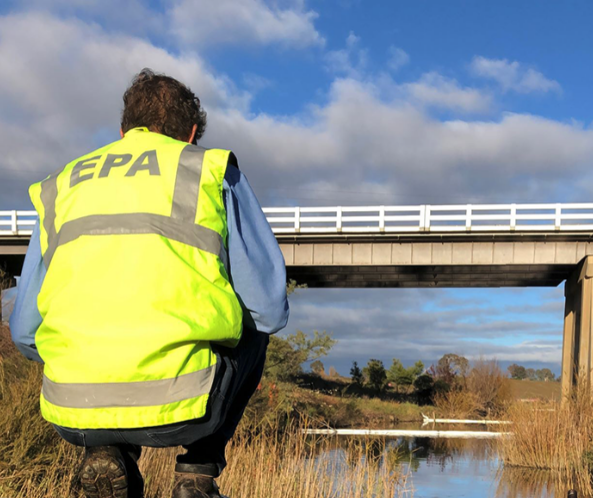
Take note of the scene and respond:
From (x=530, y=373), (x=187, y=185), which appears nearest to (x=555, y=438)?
(x=187, y=185)

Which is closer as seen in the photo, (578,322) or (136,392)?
(136,392)

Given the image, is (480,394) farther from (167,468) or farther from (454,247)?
(167,468)

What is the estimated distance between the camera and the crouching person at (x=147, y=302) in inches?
67.7

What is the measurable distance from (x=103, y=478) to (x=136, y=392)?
376 millimetres

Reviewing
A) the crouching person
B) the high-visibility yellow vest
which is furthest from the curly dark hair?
the high-visibility yellow vest

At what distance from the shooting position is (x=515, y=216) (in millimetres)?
25266

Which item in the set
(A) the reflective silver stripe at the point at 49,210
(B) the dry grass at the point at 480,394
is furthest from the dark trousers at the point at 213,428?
(B) the dry grass at the point at 480,394

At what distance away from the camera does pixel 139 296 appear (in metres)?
1.71

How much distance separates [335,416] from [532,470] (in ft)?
42.3

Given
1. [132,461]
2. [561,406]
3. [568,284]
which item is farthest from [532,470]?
[568,284]

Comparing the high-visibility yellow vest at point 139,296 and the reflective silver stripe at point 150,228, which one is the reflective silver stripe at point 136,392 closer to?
the high-visibility yellow vest at point 139,296

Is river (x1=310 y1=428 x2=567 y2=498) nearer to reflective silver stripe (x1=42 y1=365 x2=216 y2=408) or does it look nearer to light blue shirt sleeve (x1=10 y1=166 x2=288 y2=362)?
light blue shirt sleeve (x1=10 y1=166 x2=288 y2=362)

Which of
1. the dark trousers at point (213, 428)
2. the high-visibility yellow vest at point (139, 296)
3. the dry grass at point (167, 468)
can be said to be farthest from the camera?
the dry grass at point (167, 468)

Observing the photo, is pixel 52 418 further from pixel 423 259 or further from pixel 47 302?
pixel 423 259
